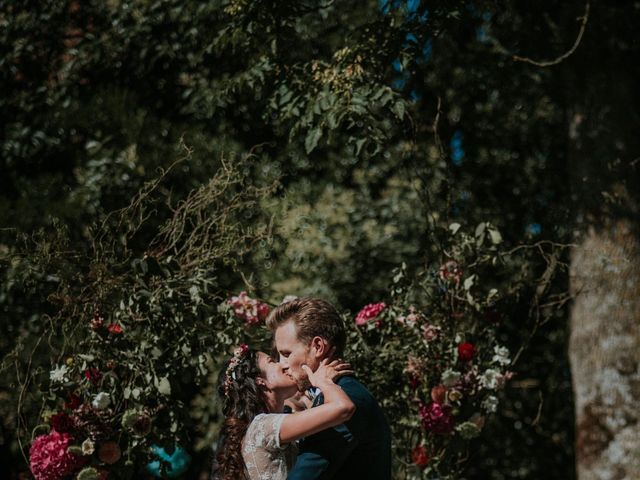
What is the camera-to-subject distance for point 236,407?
2.90 meters

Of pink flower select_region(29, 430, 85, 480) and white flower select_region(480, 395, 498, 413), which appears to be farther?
white flower select_region(480, 395, 498, 413)

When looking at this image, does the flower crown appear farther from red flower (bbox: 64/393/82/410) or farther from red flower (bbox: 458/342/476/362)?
red flower (bbox: 458/342/476/362)

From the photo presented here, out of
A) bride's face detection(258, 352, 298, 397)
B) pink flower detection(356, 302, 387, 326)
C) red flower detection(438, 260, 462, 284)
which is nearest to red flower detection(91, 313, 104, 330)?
bride's face detection(258, 352, 298, 397)

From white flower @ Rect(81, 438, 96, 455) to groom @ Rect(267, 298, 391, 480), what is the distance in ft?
3.95

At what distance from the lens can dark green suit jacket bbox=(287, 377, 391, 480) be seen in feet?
7.89

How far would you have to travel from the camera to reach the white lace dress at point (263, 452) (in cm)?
260

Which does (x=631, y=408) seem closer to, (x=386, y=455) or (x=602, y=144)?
(x=602, y=144)

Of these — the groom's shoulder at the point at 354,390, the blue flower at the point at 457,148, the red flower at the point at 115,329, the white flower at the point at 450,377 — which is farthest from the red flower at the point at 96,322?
the blue flower at the point at 457,148

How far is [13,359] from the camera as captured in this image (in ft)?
Answer: 12.4

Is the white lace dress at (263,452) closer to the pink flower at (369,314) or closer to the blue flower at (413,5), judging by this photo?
the pink flower at (369,314)

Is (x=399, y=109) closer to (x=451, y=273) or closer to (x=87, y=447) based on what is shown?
(x=451, y=273)

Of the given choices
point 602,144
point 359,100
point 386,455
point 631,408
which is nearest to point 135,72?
point 359,100

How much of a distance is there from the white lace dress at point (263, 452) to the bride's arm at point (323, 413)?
95 mm

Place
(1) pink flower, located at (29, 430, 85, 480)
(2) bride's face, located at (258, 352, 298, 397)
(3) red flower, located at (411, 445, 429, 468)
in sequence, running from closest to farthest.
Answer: (2) bride's face, located at (258, 352, 298, 397)
(1) pink flower, located at (29, 430, 85, 480)
(3) red flower, located at (411, 445, 429, 468)
